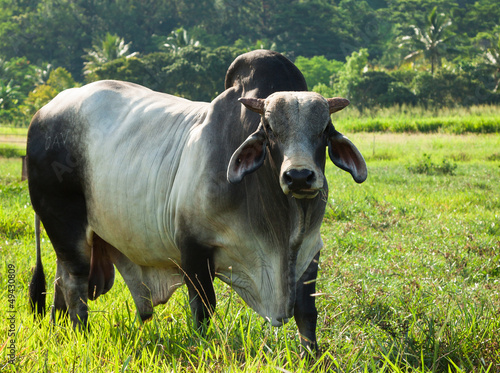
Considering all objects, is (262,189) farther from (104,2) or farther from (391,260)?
(104,2)

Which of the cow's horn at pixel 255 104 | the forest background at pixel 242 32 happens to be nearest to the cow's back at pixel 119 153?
the cow's horn at pixel 255 104

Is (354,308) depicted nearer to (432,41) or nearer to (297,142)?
(297,142)

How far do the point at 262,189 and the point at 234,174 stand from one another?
0.68ft

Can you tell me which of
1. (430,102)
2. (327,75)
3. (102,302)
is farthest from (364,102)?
(102,302)

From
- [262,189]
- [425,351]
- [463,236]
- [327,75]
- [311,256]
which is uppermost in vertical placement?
[262,189]

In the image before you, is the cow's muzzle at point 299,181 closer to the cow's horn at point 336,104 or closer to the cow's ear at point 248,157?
the cow's ear at point 248,157

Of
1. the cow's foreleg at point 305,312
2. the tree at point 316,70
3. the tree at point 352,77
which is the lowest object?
the tree at point 316,70

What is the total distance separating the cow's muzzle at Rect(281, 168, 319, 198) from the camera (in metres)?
2.06

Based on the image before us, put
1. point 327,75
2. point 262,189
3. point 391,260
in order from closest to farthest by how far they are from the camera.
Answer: point 262,189 < point 391,260 < point 327,75

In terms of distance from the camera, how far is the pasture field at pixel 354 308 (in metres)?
2.29

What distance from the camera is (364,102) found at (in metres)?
32.1

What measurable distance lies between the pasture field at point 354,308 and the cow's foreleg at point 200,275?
74 mm

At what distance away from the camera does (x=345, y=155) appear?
2420 millimetres

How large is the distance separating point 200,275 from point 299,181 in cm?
73
